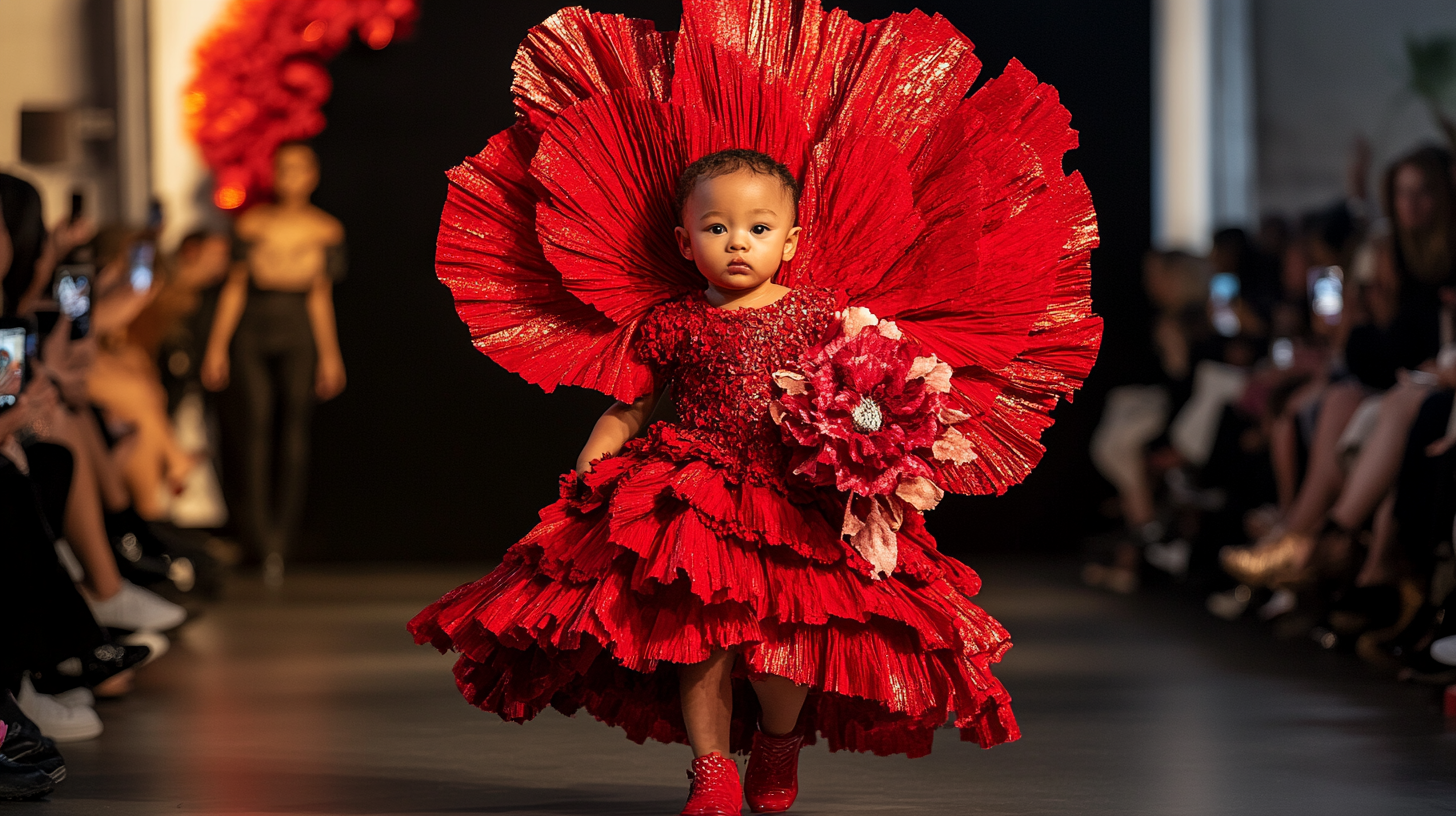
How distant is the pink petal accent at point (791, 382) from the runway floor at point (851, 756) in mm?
628

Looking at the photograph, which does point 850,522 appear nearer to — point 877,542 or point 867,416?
point 877,542

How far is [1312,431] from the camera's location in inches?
199

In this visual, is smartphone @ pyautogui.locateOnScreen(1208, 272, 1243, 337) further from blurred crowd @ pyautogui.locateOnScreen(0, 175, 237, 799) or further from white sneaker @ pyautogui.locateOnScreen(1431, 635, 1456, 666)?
blurred crowd @ pyautogui.locateOnScreen(0, 175, 237, 799)

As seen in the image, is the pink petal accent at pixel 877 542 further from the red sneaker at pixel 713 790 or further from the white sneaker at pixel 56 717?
the white sneaker at pixel 56 717

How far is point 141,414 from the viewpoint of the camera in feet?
20.2

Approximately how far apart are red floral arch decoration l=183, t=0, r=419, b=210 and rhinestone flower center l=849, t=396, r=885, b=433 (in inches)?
211

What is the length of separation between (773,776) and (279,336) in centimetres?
493

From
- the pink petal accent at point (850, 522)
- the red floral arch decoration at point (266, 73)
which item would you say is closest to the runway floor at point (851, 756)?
the pink petal accent at point (850, 522)

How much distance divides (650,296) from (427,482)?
498 cm

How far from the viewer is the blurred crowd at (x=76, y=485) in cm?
320

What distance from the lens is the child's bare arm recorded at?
2.77m

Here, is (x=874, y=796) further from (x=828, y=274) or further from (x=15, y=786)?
(x=15, y=786)

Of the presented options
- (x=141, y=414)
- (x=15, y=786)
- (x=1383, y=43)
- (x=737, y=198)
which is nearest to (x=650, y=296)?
(x=737, y=198)

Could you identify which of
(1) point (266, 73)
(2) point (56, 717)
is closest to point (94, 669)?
(2) point (56, 717)
